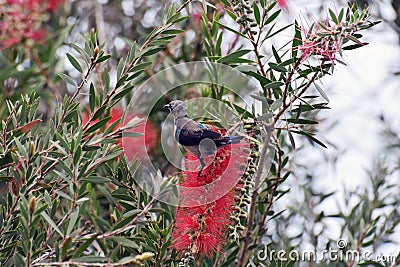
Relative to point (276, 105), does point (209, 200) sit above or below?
below

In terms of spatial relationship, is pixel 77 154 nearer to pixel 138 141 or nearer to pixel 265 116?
pixel 265 116

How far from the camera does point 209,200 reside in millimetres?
985

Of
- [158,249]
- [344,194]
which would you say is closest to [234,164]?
[158,249]

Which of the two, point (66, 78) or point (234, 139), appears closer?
point (234, 139)

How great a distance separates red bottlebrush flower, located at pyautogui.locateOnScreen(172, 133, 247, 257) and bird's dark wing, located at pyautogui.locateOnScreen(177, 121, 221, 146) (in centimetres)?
6

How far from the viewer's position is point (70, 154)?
0.93 meters

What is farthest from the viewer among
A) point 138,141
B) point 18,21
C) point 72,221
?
point 18,21

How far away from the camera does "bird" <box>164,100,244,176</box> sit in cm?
89

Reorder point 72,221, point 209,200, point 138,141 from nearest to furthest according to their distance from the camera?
point 72,221 < point 209,200 < point 138,141

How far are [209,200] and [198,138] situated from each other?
0.45ft

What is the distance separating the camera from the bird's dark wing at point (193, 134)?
0.89 metres

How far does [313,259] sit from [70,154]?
810 millimetres

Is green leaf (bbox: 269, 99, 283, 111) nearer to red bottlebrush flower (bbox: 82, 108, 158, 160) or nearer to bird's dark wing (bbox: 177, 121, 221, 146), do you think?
bird's dark wing (bbox: 177, 121, 221, 146)

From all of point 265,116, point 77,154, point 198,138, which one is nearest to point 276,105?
point 265,116
